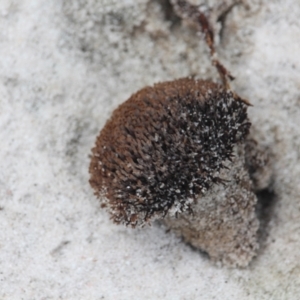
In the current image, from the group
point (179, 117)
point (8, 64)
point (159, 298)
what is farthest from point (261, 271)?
point (8, 64)

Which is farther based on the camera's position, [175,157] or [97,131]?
[97,131]

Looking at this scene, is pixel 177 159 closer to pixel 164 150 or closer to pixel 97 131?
pixel 164 150

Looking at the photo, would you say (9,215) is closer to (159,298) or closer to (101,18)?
(159,298)

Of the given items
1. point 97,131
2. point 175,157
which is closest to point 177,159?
point 175,157

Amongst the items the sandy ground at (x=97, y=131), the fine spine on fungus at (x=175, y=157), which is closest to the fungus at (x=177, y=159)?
the fine spine on fungus at (x=175, y=157)

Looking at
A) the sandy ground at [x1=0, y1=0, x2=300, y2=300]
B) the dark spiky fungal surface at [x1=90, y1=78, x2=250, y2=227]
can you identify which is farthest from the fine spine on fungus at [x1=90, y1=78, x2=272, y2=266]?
the sandy ground at [x1=0, y1=0, x2=300, y2=300]

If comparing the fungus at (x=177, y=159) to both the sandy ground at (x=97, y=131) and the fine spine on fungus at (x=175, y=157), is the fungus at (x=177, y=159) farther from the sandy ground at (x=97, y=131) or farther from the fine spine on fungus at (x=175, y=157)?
the sandy ground at (x=97, y=131)
